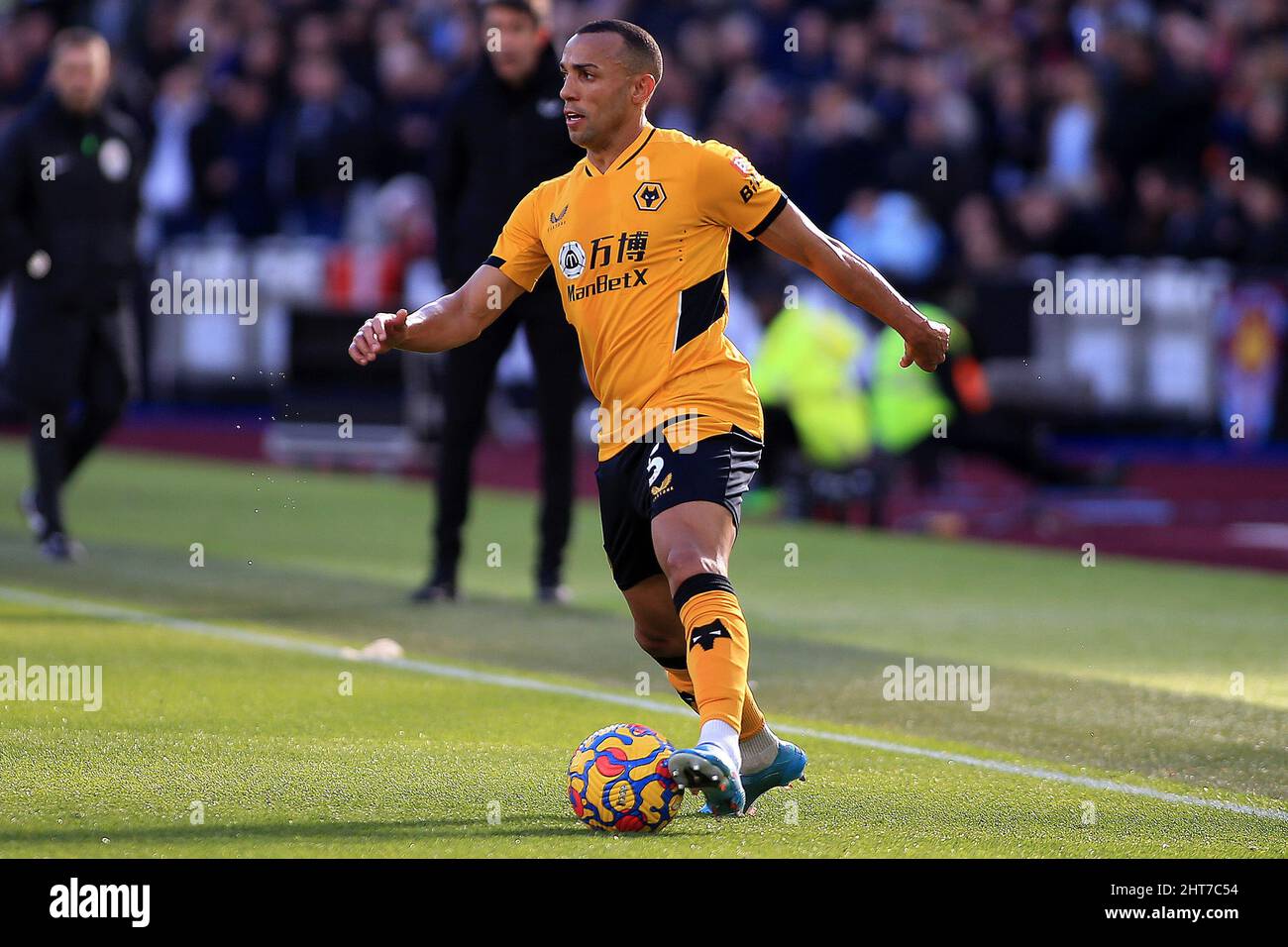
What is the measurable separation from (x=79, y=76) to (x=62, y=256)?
0.98 metres

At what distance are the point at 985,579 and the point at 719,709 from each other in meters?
6.85

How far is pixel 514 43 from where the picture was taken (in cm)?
1019

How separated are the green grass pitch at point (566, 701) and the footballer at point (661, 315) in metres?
0.73

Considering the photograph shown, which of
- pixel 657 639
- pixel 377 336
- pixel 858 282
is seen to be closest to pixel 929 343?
pixel 858 282

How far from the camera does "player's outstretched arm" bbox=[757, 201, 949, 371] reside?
594 cm

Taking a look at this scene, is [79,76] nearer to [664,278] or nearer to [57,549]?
[57,549]

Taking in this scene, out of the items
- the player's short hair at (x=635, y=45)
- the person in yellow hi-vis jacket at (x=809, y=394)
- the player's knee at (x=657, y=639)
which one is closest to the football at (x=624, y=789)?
the player's knee at (x=657, y=639)

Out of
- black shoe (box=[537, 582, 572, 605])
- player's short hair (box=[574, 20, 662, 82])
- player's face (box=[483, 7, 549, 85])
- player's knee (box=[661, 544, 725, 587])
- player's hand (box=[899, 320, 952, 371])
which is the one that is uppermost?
player's face (box=[483, 7, 549, 85])

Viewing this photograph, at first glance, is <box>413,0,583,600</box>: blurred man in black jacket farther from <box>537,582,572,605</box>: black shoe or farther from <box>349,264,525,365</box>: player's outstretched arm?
<box>349,264,525,365</box>: player's outstretched arm

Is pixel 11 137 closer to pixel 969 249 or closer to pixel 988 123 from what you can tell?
pixel 969 249

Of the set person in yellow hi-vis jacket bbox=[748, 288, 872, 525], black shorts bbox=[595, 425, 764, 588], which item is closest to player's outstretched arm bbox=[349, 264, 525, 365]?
black shorts bbox=[595, 425, 764, 588]

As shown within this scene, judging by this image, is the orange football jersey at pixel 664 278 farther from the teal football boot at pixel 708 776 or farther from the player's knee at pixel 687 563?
the teal football boot at pixel 708 776

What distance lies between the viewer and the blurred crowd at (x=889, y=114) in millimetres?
18891

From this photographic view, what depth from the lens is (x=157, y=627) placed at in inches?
372
